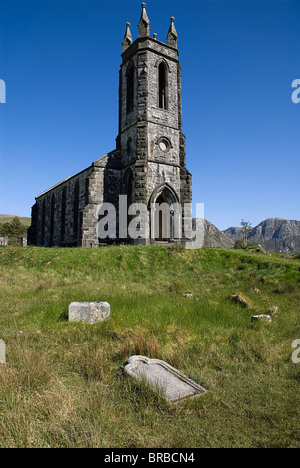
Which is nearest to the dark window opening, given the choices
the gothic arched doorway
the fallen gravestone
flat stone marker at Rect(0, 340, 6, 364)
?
the gothic arched doorway

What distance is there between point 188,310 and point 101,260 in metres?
8.41

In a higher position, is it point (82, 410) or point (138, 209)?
point (138, 209)

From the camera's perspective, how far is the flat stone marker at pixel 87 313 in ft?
22.8

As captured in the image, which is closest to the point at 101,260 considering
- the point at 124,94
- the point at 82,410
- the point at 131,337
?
the point at 131,337

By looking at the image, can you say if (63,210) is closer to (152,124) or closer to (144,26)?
(152,124)

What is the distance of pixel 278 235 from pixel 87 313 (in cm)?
16770

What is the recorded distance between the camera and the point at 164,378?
4062 millimetres

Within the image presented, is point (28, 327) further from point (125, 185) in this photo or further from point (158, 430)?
Result: point (125, 185)

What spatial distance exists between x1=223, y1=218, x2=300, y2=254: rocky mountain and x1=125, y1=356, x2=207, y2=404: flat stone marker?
127702mm

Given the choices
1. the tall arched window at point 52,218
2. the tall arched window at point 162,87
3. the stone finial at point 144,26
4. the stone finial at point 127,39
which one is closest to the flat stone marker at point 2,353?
the tall arched window at point 162,87

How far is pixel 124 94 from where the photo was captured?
23172 millimetres

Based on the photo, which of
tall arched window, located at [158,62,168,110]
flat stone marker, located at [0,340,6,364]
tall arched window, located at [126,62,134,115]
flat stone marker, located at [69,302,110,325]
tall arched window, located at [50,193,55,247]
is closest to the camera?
flat stone marker, located at [0,340,6,364]

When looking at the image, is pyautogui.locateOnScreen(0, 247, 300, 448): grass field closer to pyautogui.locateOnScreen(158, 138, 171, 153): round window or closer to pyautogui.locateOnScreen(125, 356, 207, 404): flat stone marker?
pyautogui.locateOnScreen(125, 356, 207, 404): flat stone marker

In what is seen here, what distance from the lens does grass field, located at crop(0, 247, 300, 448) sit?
115 inches
